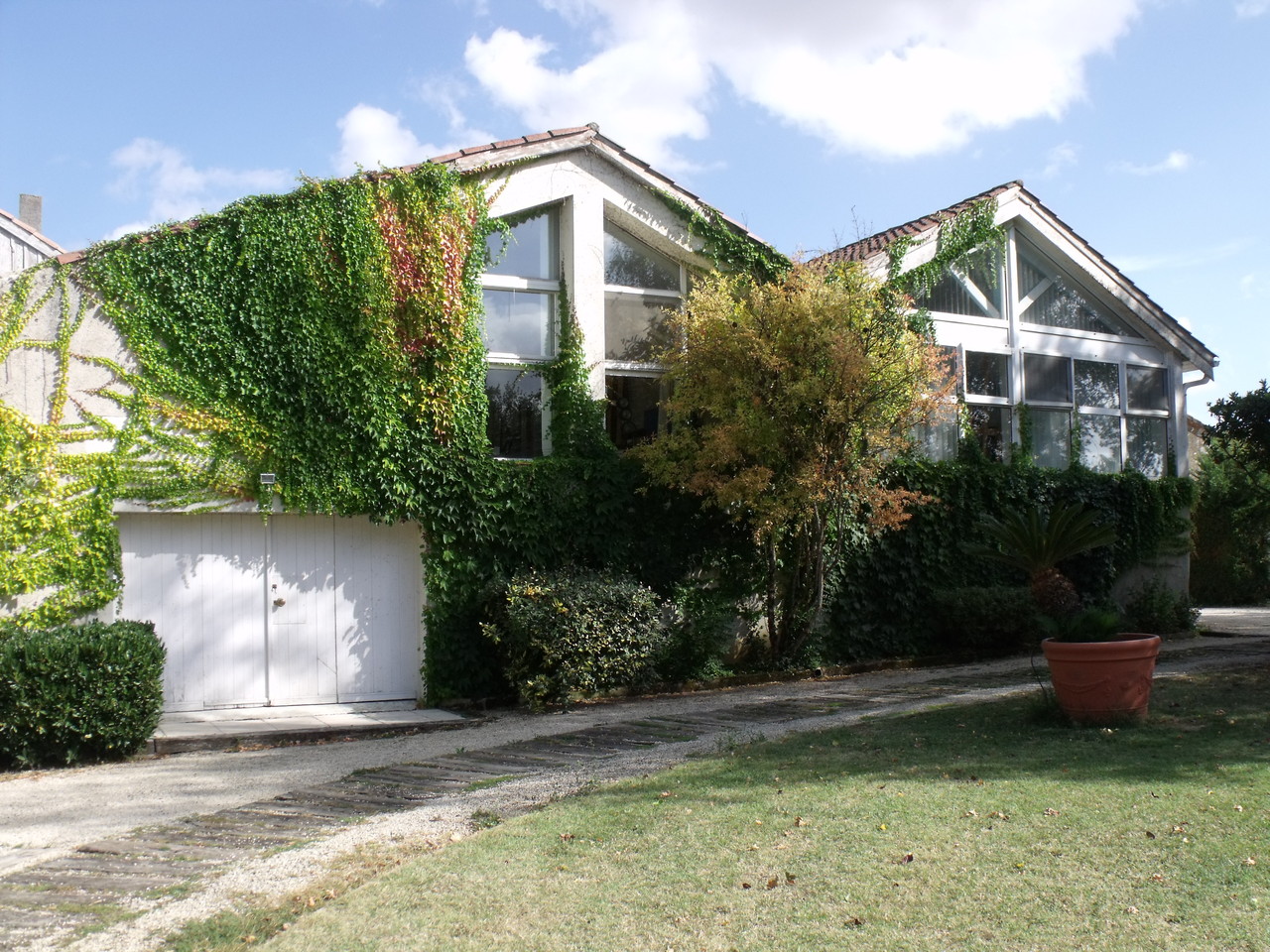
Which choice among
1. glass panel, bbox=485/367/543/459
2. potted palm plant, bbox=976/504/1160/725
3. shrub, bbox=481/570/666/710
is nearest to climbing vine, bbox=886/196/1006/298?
glass panel, bbox=485/367/543/459

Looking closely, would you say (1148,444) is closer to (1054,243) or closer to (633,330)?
(1054,243)

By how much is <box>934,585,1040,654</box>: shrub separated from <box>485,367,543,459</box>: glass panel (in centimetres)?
622

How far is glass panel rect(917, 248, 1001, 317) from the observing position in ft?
55.4

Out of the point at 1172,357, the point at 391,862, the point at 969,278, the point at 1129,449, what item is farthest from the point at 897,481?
the point at 391,862

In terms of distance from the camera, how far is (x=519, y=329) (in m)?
13.5

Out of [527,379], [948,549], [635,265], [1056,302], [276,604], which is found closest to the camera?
[276,604]

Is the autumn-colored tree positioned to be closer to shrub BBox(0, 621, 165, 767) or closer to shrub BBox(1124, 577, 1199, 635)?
shrub BBox(0, 621, 165, 767)

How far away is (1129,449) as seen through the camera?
741 inches

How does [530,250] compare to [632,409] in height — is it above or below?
above

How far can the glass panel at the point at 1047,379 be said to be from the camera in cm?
1762

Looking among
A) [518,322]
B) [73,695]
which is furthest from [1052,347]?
[73,695]

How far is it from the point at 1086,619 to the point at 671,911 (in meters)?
5.44

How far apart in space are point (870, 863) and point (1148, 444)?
1606cm

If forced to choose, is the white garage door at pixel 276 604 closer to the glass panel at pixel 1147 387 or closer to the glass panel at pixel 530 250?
the glass panel at pixel 530 250
